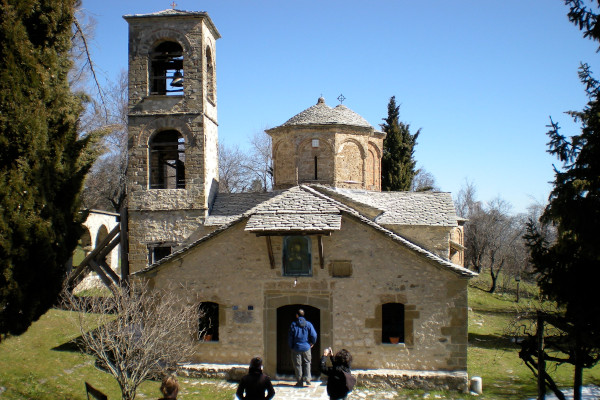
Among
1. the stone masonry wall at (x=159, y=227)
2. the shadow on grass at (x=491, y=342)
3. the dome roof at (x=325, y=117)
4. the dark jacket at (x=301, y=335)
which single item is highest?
the dome roof at (x=325, y=117)

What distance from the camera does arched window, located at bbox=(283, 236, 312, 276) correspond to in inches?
454

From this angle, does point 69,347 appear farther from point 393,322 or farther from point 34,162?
point 393,322

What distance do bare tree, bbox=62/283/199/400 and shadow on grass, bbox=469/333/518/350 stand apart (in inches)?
364

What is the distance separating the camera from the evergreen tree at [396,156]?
2912cm

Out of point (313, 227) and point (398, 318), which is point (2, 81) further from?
point (398, 318)

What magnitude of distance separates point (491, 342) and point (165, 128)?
12.2 m

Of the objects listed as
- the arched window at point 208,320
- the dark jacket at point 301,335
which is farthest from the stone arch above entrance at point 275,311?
the arched window at point 208,320

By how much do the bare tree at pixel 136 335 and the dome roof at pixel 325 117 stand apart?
758cm

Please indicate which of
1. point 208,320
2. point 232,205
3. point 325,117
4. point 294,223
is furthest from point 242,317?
point 325,117

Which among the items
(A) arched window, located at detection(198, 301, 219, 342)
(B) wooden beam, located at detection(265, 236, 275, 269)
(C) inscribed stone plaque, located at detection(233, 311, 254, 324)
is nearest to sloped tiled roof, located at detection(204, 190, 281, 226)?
(A) arched window, located at detection(198, 301, 219, 342)

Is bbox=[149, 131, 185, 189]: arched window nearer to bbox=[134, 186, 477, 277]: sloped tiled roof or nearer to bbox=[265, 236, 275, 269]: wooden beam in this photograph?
bbox=[134, 186, 477, 277]: sloped tiled roof

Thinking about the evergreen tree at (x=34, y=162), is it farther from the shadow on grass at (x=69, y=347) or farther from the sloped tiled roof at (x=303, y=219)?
the sloped tiled roof at (x=303, y=219)

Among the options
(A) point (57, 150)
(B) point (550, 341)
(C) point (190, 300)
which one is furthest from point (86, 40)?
(B) point (550, 341)

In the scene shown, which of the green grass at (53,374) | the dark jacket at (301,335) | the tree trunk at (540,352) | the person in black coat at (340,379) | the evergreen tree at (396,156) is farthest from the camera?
the evergreen tree at (396,156)
